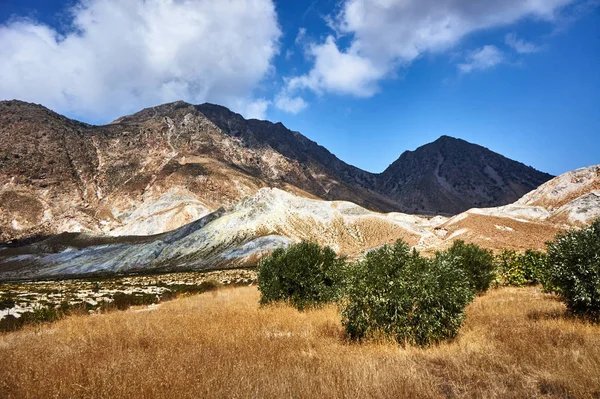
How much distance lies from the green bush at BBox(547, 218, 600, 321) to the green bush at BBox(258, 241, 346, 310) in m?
7.96

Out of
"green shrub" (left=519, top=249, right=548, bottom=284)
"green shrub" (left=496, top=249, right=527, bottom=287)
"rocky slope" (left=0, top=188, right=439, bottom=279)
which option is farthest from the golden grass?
"rocky slope" (left=0, top=188, right=439, bottom=279)

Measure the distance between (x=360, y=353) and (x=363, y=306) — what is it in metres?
1.91

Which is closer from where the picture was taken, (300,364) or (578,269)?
(300,364)

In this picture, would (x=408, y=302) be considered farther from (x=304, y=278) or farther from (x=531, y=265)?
(x=531, y=265)

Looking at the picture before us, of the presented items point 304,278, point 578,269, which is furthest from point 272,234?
point 578,269

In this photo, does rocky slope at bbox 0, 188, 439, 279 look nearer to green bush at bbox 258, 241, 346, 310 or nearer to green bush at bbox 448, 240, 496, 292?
green bush at bbox 448, 240, 496, 292

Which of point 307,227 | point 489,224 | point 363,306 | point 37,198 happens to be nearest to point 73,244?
point 37,198

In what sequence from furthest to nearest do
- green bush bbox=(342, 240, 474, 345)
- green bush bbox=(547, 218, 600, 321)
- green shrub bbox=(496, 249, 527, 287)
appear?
green shrub bbox=(496, 249, 527, 287)
green bush bbox=(547, 218, 600, 321)
green bush bbox=(342, 240, 474, 345)

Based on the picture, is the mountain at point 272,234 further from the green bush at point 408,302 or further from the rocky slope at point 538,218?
the green bush at point 408,302

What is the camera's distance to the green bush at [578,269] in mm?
Result: 10133

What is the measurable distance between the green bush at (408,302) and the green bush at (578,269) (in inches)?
150

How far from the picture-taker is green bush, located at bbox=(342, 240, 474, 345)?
28.9 ft

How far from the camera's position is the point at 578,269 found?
10.5m

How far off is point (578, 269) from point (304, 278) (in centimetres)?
1012
